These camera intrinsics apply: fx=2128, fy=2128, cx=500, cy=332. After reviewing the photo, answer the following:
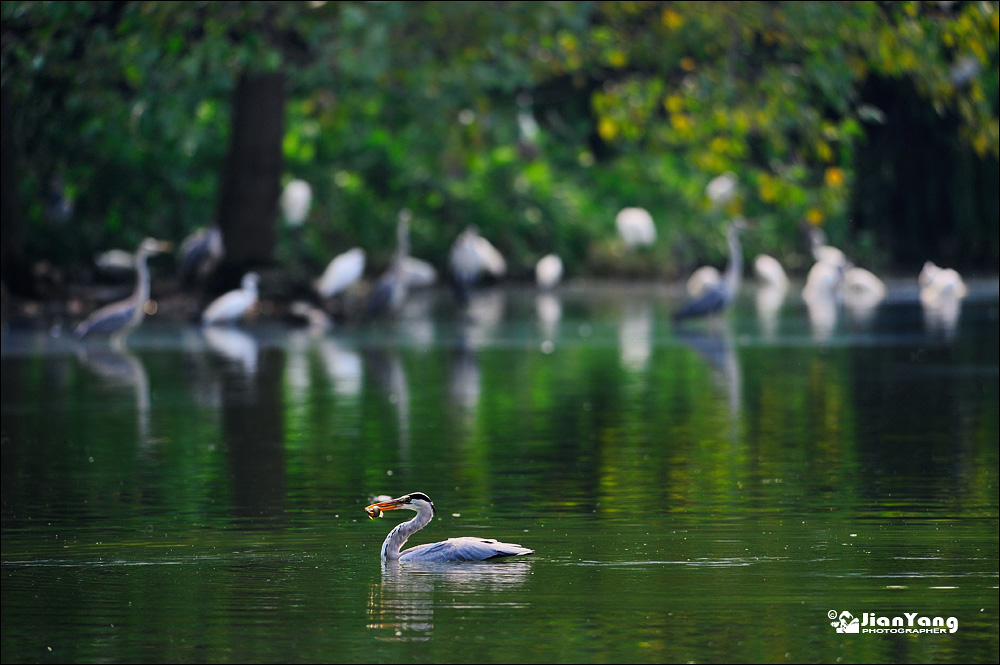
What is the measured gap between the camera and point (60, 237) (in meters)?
31.5

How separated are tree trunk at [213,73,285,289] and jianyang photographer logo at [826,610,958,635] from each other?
20.3 metres

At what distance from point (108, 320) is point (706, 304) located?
769 cm

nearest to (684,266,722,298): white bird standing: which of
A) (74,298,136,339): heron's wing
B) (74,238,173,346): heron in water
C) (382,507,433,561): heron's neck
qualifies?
(74,238,173,346): heron in water

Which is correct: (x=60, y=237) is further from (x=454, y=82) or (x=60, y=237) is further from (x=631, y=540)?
(x=631, y=540)

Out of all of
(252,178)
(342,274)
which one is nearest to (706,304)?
(342,274)

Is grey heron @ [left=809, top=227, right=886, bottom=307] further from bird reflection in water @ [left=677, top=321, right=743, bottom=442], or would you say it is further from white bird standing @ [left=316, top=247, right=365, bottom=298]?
white bird standing @ [left=316, top=247, right=365, bottom=298]

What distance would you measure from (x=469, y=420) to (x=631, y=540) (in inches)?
214

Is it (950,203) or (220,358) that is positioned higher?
(950,203)

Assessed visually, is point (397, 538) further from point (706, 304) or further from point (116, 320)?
point (706, 304)

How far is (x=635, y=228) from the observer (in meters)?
40.9

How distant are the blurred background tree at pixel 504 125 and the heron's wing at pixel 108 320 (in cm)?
202

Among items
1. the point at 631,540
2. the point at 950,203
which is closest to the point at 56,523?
the point at 631,540

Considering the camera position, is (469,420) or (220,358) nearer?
(469,420)

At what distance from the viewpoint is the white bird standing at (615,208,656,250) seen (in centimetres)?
4069
